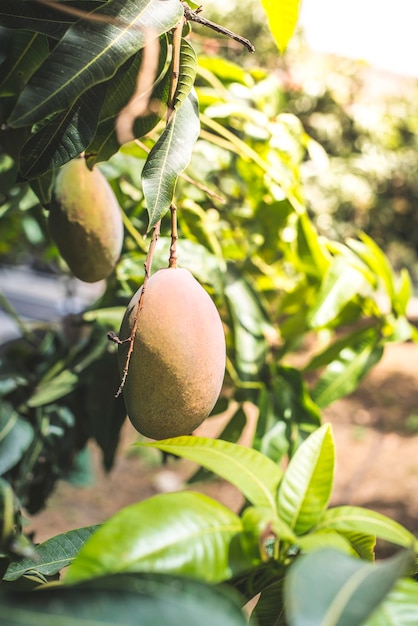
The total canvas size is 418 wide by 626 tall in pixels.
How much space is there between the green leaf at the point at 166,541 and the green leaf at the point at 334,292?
64 centimetres

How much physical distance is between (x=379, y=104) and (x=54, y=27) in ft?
19.3

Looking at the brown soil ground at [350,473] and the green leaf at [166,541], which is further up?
the green leaf at [166,541]

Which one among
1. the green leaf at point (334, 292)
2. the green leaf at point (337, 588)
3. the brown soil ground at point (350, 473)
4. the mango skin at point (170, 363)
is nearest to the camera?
the green leaf at point (337, 588)

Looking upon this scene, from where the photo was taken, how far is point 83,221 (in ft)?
2.29

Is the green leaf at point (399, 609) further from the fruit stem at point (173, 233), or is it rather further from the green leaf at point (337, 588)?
the fruit stem at point (173, 233)


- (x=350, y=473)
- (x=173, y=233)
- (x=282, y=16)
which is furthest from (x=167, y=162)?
(x=350, y=473)

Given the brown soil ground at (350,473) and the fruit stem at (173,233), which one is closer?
the fruit stem at (173,233)

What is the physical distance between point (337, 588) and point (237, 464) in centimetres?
17

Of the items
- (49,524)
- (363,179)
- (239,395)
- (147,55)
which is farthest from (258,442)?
(363,179)

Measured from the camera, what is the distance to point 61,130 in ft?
1.79

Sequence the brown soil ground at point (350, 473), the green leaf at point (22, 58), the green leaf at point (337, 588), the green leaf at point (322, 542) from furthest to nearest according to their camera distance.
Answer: the brown soil ground at point (350, 473), the green leaf at point (22, 58), the green leaf at point (322, 542), the green leaf at point (337, 588)

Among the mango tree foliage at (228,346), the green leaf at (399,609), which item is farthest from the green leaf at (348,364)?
the green leaf at (399,609)

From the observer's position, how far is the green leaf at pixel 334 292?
1016mm

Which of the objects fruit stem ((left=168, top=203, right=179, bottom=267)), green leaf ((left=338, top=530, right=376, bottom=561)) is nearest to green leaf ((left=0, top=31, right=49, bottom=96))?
fruit stem ((left=168, top=203, right=179, bottom=267))
